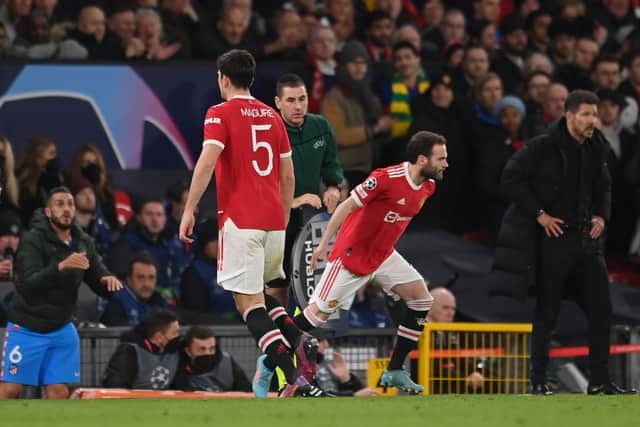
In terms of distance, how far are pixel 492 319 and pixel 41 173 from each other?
4577mm

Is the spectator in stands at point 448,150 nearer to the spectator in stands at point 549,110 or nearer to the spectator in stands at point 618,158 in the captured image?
the spectator in stands at point 549,110

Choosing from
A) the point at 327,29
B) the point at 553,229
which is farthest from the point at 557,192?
the point at 327,29

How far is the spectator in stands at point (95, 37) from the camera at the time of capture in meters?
17.1

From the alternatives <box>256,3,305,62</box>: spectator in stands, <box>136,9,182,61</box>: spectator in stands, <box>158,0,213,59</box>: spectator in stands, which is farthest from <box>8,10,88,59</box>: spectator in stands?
<box>256,3,305,62</box>: spectator in stands

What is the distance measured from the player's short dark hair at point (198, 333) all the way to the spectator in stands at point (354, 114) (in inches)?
136

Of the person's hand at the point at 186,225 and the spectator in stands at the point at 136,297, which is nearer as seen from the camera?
the person's hand at the point at 186,225

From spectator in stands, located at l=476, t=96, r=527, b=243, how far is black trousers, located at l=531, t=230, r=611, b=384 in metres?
4.70

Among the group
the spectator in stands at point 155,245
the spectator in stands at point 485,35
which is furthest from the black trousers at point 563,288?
the spectator in stands at point 485,35

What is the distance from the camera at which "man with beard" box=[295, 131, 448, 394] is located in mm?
11992

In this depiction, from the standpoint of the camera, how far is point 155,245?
15.9 metres

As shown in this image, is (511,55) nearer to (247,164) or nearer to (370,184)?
(370,184)

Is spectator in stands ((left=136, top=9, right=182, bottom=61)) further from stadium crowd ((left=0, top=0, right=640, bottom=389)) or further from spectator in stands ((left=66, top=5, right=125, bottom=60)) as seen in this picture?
spectator in stands ((left=66, top=5, right=125, bottom=60))

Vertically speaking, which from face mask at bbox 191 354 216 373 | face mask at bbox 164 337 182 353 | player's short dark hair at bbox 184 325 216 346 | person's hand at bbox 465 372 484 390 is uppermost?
player's short dark hair at bbox 184 325 216 346

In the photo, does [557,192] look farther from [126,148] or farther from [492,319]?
[126,148]
